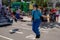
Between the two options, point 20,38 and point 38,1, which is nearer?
point 20,38

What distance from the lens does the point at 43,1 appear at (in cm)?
1875

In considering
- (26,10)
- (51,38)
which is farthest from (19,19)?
(51,38)

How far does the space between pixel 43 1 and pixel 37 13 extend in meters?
10.3

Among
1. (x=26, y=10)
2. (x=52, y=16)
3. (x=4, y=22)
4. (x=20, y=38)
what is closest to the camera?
(x=20, y=38)

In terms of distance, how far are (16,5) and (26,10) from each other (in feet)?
8.93

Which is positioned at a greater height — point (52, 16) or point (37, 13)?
point (37, 13)

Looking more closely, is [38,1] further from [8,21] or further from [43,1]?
[8,21]

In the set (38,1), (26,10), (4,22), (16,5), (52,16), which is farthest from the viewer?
(16,5)

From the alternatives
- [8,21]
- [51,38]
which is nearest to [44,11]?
[8,21]

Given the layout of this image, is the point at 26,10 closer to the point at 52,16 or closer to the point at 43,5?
the point at 43,5

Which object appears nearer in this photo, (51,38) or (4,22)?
(51,38)

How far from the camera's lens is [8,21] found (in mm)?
14805

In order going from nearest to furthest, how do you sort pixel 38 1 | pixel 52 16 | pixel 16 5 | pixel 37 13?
1. pixel 37 13
2. pixel 52 16
3. pixel 38 1
4. pixel 16 5

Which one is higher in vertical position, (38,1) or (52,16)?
(38,1)
